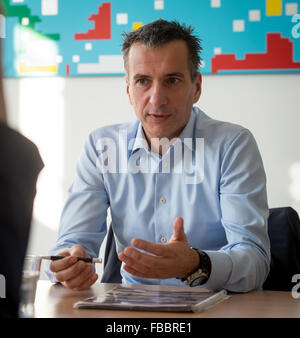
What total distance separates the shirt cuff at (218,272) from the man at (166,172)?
180 mm

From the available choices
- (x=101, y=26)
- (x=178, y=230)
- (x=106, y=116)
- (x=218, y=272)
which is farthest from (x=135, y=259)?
(x=101, y=26)

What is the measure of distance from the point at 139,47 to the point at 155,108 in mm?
226

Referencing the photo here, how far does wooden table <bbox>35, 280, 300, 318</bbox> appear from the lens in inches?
38.7

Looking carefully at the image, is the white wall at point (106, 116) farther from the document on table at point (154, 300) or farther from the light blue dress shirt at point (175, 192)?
the document on table at point (154, 300)

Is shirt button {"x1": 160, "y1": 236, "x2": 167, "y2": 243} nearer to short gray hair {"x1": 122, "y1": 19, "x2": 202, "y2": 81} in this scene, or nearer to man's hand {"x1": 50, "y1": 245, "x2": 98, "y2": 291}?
man's hand {"x1": 50, "y1": 245, "x2": 98, "y2": 291}

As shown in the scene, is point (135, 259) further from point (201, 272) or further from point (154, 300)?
point (201, 272)

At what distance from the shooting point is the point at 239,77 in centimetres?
282

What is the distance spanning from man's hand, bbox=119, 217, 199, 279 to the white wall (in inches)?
63.5

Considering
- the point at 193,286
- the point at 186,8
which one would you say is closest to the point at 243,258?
the point at 193,286

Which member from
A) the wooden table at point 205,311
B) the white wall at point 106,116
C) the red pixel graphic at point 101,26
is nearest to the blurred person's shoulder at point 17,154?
the wooden table at point 205,311

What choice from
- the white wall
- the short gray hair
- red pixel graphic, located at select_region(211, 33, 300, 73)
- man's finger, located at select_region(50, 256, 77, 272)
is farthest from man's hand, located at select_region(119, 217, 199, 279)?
red pixel graphic, located at select_region(211, 33, 300, 73)

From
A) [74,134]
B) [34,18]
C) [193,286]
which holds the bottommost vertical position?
[193,286]

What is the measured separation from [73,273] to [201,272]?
32 cm

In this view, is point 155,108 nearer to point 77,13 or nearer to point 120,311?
point 120,311
